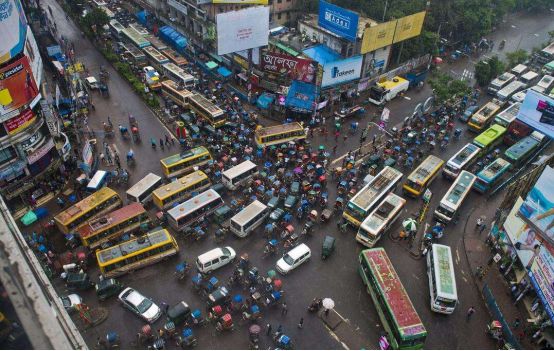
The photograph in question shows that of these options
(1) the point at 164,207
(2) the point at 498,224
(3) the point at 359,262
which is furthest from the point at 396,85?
(1) the point at 164,207

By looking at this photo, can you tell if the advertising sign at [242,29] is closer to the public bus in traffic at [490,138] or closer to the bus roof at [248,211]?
the bus roof at [248,211]

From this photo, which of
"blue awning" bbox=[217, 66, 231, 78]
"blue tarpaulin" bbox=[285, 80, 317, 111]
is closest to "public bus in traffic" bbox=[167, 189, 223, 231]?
"blue tarpaulin" bbox=[285, 80, 317, 111]

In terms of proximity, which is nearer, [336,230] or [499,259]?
[499,259]

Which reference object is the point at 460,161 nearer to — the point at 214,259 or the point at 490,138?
the point at 490,138

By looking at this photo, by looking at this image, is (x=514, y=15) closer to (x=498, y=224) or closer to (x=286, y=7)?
(x=286, y=7)

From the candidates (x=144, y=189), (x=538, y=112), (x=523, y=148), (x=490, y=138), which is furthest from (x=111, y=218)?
(x=538, y=112)

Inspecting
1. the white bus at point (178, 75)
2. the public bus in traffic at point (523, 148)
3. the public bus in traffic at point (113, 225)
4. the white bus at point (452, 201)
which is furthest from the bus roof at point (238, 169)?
the public bus in traffic at point (523, 148)
